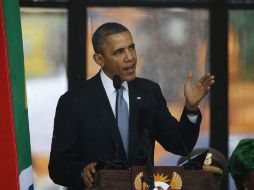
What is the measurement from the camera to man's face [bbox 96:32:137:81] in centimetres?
559

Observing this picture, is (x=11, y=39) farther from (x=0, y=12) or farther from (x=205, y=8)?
(x=205, y=8)

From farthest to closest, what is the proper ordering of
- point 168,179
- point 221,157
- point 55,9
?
1. point 55,9
2. point 221,157
3. point 168,179

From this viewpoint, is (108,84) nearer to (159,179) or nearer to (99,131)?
(99,131)

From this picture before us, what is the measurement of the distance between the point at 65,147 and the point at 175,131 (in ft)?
2.29

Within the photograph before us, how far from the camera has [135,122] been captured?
5.59 m

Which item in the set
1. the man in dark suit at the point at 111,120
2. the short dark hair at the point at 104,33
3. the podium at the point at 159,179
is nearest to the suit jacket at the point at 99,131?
the man in dark suit at the point at 111,120

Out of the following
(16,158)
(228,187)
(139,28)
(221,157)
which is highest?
(139,28)

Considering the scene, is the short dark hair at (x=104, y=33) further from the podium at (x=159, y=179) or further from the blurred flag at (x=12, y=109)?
the podium at (x=159, y=179)

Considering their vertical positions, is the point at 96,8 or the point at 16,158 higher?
the point at 96,8

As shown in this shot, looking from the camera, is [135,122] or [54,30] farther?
[54,30]

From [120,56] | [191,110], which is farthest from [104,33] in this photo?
[191,110]

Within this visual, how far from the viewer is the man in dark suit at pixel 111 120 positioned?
550 centimetres

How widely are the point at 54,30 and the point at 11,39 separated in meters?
2.80

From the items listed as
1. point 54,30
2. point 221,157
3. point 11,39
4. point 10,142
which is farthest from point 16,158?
point 54,30
